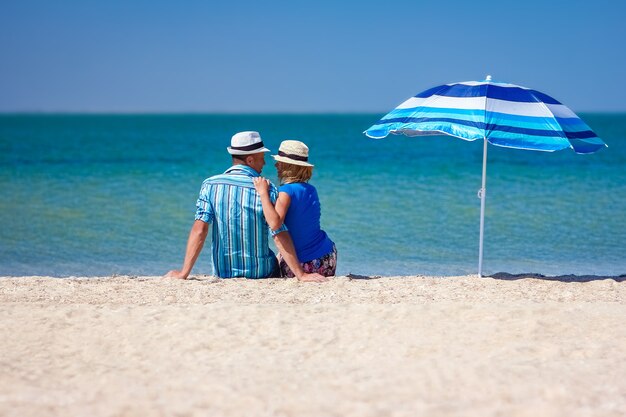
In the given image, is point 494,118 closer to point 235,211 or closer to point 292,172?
point 292,172

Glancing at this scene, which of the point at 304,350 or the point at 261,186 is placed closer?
the point at 304,350

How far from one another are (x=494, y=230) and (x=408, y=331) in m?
7.21

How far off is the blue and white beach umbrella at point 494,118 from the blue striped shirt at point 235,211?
1.04 meters

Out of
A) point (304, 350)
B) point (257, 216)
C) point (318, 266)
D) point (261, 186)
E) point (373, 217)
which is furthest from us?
point (373, 217)

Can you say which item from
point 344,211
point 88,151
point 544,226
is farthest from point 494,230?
point 88,151

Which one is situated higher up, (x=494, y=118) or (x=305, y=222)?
(x=494, y=118)

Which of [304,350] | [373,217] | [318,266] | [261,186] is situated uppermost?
[261,186]

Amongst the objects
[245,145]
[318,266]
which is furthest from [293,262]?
[245,145]

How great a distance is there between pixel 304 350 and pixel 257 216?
1.70m

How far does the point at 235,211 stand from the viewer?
19.5 ft

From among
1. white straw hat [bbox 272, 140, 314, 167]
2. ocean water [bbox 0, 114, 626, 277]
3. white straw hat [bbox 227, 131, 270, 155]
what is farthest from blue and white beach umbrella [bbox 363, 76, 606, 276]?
ocean water [bbox 0, 114, 626, 277]

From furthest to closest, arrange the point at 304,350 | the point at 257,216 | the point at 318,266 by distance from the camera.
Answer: the point at 318,266 → the point at 257,216 → the point at 304,350

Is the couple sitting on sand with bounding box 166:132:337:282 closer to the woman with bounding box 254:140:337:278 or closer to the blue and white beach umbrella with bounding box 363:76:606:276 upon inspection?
the woman with bounding box 254:140:337:278

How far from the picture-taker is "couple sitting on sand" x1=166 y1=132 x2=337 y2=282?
19.5 ft
